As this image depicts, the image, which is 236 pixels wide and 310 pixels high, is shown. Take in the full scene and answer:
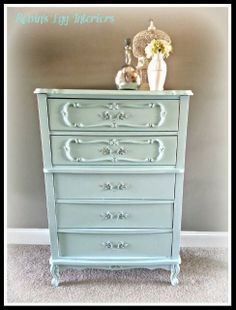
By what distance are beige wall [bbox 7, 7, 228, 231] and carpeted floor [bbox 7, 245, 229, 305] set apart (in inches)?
19.7

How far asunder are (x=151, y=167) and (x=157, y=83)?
1.50 ft

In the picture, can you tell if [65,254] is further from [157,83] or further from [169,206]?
[157,83]

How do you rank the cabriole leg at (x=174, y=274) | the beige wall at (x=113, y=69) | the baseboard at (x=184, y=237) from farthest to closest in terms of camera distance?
the baseboard at (x=184, y=237) → the beige wall at (x=113, y=69) → the cabriole leg at (x=174, y=274)

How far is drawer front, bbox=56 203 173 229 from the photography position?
1.67 meters

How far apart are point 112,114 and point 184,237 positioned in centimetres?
116

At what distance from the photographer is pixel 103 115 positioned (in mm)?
1552

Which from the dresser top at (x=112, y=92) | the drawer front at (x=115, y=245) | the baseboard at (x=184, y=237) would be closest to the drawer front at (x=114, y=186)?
the drawer front at (x=115, y=245)

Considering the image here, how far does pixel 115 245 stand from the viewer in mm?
1725

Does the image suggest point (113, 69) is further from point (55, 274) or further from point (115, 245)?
point (55, 274)

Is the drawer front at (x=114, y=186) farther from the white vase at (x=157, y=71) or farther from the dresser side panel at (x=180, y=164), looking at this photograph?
the white vase at (x=157, y=71)

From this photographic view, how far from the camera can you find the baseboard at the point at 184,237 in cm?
222

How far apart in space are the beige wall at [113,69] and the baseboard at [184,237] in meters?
0.27

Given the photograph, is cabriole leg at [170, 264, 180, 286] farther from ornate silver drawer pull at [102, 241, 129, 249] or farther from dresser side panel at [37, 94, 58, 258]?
dresser side panel at [37, 94, 58, 258]

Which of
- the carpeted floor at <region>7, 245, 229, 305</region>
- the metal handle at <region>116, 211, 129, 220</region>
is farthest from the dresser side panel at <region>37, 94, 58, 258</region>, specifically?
the metal handle at <region>116, 211, 129, 220</region>
